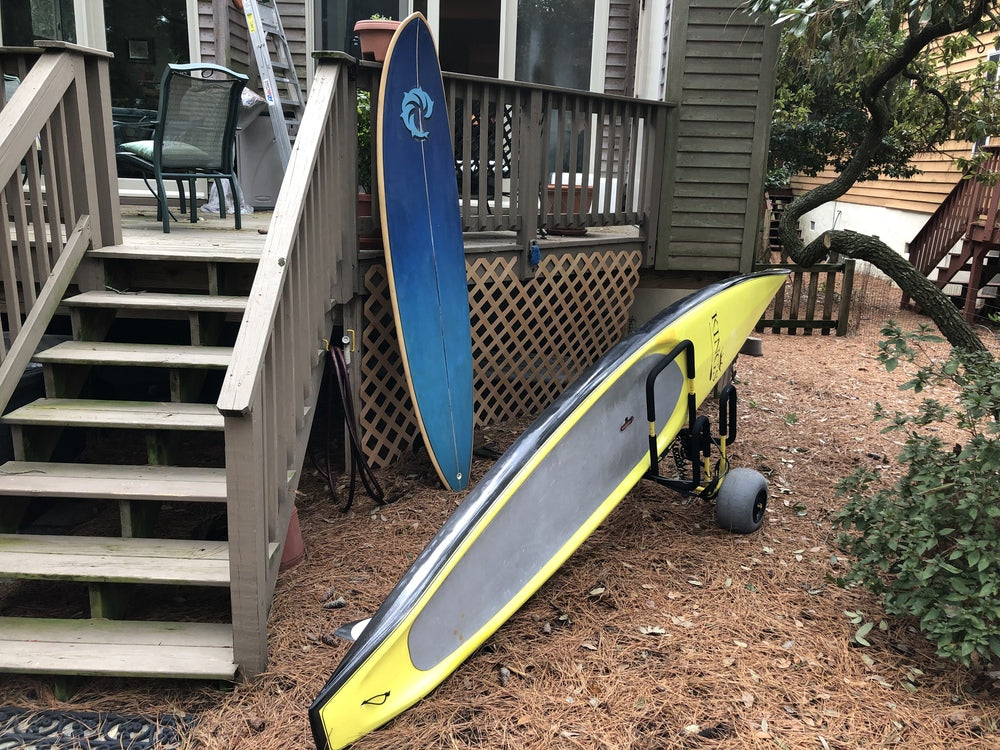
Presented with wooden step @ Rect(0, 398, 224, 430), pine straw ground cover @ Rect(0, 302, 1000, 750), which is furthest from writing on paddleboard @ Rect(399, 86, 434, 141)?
pine straw ground cover @ Rect(0, 302, 1000, 750)

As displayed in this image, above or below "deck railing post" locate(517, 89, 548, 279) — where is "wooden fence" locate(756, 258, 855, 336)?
below

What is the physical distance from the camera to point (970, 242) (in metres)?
9.30

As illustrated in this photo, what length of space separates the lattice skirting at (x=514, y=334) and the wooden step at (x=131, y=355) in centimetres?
99

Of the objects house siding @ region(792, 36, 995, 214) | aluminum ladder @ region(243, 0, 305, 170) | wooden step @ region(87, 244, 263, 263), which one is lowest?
wooden step @ region(87, 244, 263, 263)

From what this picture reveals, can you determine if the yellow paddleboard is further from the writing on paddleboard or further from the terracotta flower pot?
the terracotta flower pot

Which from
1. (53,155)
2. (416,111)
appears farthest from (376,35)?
(53,155)

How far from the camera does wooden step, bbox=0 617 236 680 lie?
2.40m

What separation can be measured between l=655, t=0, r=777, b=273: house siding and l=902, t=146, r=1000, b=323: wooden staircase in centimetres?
460

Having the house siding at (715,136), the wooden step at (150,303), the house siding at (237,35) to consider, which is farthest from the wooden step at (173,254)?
the house siding at (237,35)

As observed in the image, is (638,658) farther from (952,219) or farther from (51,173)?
(952,219)

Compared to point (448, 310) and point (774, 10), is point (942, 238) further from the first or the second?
point (448, 310)

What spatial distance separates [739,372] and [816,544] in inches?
147

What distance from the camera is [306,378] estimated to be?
10.9 ft

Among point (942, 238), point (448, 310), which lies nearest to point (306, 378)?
point (448, 310)
